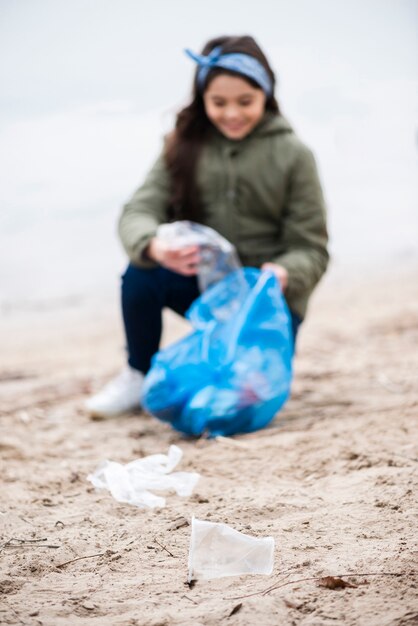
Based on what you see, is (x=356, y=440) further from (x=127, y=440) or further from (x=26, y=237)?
(x=26, y=237)

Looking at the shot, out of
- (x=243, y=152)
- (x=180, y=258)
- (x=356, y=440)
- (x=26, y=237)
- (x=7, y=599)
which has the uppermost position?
(x=243, y=152)

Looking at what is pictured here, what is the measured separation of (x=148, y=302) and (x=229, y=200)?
0.45 m

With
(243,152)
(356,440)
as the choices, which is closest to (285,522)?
(356,440)

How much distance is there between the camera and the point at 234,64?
87.4 inches

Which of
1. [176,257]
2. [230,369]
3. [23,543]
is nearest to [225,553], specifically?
[23,543]

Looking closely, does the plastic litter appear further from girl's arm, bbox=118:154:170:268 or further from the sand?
the sand

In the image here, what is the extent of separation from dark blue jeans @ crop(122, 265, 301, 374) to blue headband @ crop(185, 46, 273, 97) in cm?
68

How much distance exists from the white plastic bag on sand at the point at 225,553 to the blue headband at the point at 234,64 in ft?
5.16

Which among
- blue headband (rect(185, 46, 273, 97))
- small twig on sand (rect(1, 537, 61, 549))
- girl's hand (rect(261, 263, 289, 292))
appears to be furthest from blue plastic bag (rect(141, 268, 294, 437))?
small twig on sand (rect(1, 537, 61, 549))

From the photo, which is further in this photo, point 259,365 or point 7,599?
point 259,365

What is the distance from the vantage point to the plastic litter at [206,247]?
220 cm

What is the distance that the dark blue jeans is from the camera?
2.36 meters

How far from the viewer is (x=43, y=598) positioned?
1016mm

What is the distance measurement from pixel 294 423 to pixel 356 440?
13.9 inches
